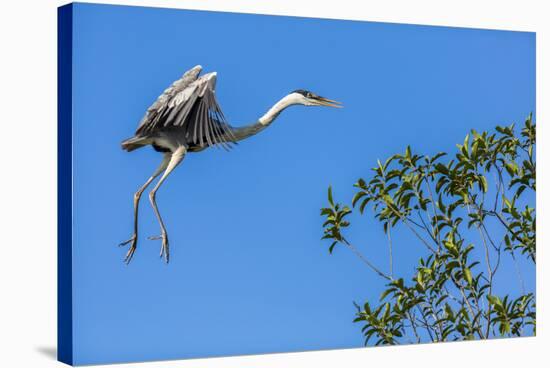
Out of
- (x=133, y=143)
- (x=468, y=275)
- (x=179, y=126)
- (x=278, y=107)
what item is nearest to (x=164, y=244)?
(x=133, y=143)

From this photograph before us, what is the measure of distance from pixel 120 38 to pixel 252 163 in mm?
1444

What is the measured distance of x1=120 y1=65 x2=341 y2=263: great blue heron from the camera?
847cm

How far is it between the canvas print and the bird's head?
0.02 m

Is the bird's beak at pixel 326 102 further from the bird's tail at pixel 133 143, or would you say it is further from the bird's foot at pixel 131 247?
the bird's foot at pixel 131 247

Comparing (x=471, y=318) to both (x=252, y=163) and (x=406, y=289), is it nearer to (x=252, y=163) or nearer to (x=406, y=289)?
(x=406, y=289)

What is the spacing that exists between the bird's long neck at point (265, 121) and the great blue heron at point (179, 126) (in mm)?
109

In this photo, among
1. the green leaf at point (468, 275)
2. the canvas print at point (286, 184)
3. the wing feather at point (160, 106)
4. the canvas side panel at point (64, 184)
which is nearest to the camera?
the canvas side panel at point (64, 184)

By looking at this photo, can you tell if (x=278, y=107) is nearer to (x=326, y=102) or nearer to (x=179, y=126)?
(x=326, y=102)

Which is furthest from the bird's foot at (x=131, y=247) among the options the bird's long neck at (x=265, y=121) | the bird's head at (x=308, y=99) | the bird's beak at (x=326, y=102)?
the bird's beak at (x=326, y=102)

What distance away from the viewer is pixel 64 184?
27.3ft

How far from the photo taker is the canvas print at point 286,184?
8344 mm

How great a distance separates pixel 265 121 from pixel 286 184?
535 millimetres

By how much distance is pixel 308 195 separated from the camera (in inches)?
362

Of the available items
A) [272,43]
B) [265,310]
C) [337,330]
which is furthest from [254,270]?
[272,43]
